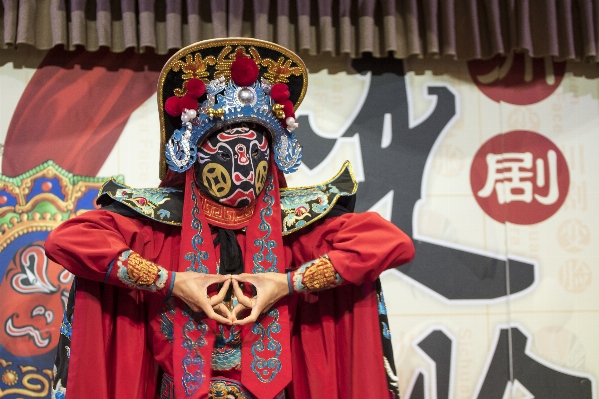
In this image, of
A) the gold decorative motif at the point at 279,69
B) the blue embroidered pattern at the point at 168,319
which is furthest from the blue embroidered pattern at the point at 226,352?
the gold decorative motif at the point at 279,69

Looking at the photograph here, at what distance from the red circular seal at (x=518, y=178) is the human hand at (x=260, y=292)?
46.4 inches

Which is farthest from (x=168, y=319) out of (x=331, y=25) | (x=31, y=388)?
(x=331, y=25)

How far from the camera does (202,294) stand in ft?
5.90

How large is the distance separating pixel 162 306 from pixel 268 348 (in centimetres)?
33

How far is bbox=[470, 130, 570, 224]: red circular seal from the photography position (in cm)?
272

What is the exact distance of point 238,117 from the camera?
1.88 meters

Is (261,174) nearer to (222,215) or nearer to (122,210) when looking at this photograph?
(222,215)

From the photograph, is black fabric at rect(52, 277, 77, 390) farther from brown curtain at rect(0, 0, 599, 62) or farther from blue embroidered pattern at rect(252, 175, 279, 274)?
brown curtain at rect(0, 0, 599, 62)

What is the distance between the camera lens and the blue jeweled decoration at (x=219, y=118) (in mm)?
1876

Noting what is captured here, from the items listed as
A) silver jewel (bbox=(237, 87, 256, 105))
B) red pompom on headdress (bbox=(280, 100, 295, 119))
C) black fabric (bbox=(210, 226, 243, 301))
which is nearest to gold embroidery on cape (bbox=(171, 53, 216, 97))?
silver jewel (bbox=(237, 87, 256, 105))

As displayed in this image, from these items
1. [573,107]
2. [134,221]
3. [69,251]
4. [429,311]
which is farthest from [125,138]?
[573,107]

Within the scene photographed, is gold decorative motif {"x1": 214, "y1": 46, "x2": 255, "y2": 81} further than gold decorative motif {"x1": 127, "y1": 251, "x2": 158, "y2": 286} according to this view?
Yes

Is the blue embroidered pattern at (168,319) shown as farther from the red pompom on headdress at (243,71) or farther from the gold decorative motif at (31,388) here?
the gold decorative motif at (31,388)

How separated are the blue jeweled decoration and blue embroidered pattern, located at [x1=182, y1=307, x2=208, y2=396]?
431 mm
